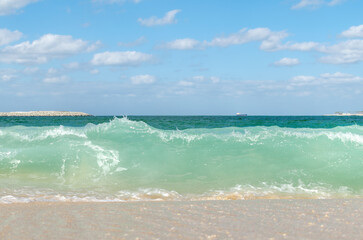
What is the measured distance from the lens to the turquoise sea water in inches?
287

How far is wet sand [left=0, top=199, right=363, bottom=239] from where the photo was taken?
12.7 ft

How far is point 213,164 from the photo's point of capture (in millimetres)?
9750

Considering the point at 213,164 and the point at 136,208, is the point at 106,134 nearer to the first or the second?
the point at 213,164

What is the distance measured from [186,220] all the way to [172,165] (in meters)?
5.33

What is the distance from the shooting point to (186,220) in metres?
4.41

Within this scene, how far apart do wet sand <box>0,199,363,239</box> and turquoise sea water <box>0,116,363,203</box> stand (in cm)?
145

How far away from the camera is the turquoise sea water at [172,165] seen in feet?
23.9

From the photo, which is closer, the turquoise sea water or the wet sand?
the wet sand

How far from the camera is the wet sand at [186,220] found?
12.7 ft

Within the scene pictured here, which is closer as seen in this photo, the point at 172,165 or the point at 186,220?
the point at 186,220

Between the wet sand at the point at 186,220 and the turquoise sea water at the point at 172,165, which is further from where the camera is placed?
the turquoise sea water at the point at 172,165

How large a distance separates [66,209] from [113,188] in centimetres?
249

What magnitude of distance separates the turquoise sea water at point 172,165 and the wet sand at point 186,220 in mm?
1446

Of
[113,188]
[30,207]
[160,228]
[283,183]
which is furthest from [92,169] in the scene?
[160,228]
